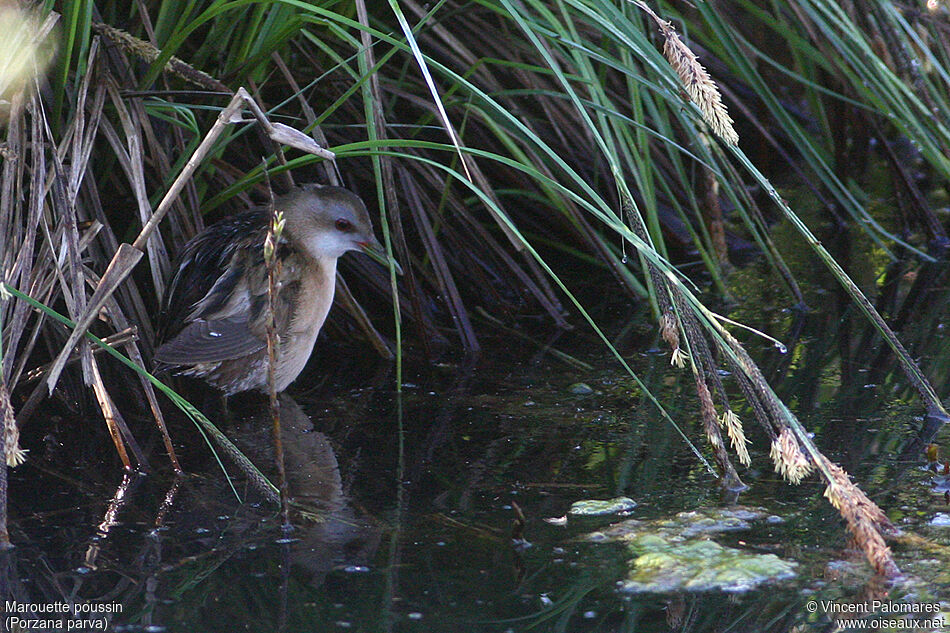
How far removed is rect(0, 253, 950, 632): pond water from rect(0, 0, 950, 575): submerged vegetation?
16cm

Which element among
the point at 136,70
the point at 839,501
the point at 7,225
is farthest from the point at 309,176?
the point at 839,501

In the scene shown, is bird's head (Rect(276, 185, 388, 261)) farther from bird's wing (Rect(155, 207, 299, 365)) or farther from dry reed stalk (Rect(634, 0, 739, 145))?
dry reed stalk (Rect(634, 0, 739, 145))

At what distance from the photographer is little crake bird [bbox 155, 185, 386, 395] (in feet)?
Result: 10.1

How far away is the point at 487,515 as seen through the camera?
2445 mm

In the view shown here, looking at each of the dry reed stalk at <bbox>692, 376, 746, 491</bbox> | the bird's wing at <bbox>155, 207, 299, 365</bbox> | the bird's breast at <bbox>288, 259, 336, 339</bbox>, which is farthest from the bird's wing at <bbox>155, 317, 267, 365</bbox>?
the dry reed stalk at <bbox>692, 376, 746, 491</bbox>

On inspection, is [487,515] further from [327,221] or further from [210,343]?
[327,221]

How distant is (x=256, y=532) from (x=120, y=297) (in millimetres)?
Answer: 1121

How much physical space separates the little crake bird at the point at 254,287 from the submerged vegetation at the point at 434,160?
0.34 feet

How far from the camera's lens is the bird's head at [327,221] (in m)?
3.30

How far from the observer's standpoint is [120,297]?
315 cm

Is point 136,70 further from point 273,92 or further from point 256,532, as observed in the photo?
point 256,532

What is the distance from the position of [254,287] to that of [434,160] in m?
0.92

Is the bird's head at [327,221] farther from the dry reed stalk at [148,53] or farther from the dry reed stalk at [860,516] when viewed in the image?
the dry reed stalk at [860,516]

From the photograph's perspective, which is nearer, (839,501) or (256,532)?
(839,501)
